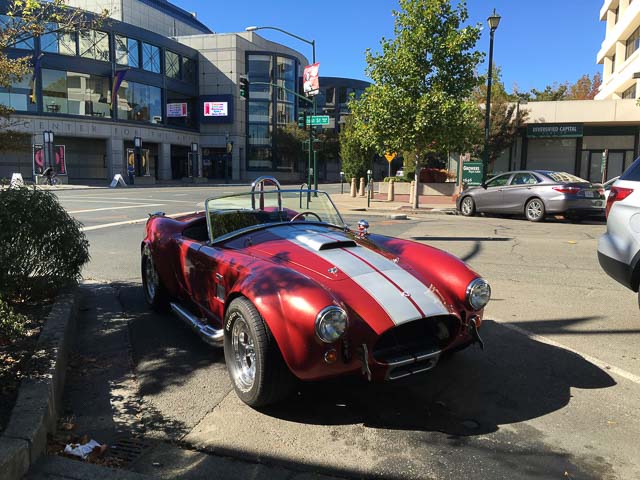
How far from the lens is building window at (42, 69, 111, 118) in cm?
4388

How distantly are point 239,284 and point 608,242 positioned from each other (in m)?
3.88

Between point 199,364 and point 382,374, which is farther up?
point 382,374

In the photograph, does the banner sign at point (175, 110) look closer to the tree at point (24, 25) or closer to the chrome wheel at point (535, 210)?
the chrome wheel at point (535, 210)

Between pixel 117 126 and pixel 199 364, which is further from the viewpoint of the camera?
pixel 117 126

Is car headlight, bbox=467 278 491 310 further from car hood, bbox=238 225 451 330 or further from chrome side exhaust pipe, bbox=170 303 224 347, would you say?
chrome side exhaust pipe, bbox=170 303 224 347

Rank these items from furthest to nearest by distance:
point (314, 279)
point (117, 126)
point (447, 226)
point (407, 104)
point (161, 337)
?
point (117, 126), point (407, 104), point (447, 226), point (161, 337), point (314, 279)

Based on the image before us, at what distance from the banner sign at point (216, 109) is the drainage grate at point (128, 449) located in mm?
61378

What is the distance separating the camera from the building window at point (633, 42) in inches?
1341

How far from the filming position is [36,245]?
16.6 feet

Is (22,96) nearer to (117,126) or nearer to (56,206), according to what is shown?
(117,126)

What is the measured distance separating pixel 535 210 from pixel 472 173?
26.5 feet

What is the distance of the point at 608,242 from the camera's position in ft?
17.0

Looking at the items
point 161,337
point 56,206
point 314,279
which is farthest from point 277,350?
point 56,206

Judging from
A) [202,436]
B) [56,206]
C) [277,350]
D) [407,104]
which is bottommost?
[202,436]
